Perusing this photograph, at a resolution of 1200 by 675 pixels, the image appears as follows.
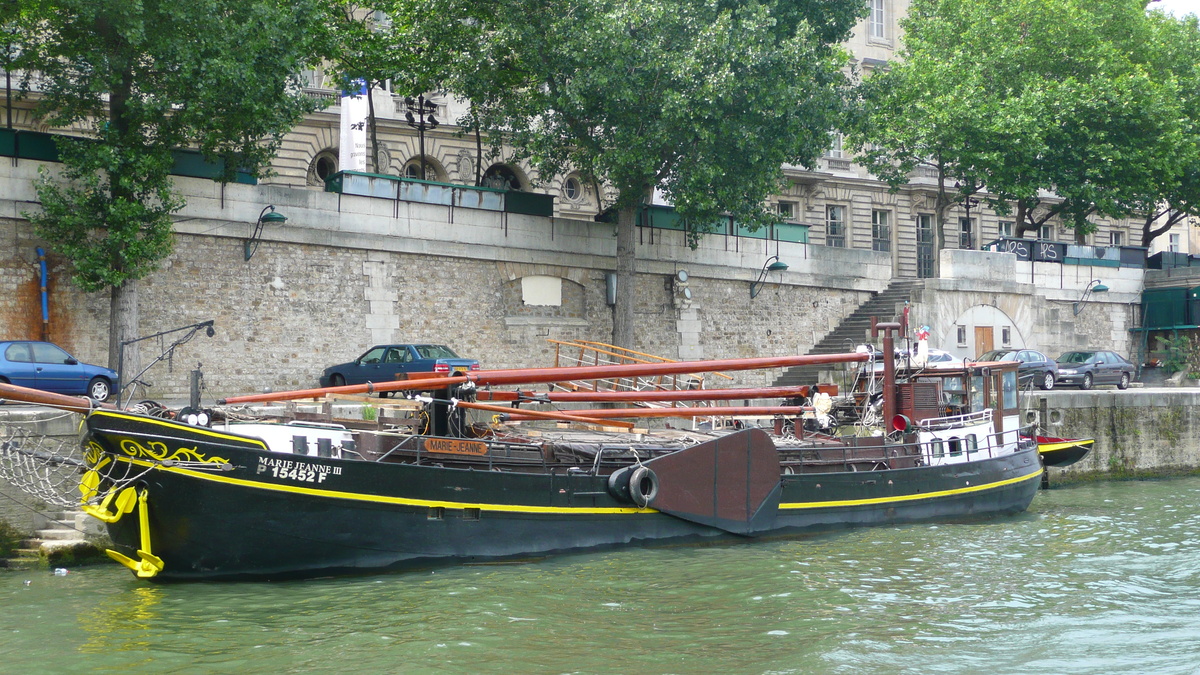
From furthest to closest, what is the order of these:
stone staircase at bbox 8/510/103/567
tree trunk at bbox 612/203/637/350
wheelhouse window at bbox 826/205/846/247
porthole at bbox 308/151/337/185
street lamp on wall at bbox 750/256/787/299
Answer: wheelhouse window at bbox 826/205/846/247 → porthole at bbox 308/151/337/185 → street lamp on wall at bbox 750/256/787/299 → tree trunk at bbox 612/203/637/350 → stone staircase at bbox 8/510/103/567

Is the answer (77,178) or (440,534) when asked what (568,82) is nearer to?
(77,178)

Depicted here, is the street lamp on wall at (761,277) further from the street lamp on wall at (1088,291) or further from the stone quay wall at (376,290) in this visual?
the street lamp on wall at (1088,291)

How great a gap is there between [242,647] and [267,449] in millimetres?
2803

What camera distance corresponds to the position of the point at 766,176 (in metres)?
25.4

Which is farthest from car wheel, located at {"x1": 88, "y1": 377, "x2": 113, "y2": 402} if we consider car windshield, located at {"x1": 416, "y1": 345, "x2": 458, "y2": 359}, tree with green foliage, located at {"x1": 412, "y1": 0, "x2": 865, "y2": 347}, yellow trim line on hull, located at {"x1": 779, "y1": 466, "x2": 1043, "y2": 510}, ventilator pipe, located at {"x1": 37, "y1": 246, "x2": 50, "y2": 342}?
yellow trim line on hull, located at {"x1": 779, "y1": 466, "x2": 1043, "y2": 510}

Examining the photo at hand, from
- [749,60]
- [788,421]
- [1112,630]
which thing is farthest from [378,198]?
[1112,630]

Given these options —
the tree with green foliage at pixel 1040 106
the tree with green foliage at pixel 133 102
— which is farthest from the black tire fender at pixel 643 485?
the tree with green foliage at pixel 1040 106

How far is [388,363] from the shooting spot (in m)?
22.2

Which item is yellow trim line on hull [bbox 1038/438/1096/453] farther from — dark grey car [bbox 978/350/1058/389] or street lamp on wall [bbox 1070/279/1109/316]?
street lamp on wall [bbox 1070/279/1109/316]

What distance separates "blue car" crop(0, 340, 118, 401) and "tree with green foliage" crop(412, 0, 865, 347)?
9.91m

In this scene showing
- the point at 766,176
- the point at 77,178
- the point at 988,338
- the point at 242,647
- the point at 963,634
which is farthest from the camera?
the point at 988,338

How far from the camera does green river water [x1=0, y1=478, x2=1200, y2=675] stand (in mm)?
9266

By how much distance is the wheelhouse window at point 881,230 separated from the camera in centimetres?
4100

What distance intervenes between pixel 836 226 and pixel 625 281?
1630cm
